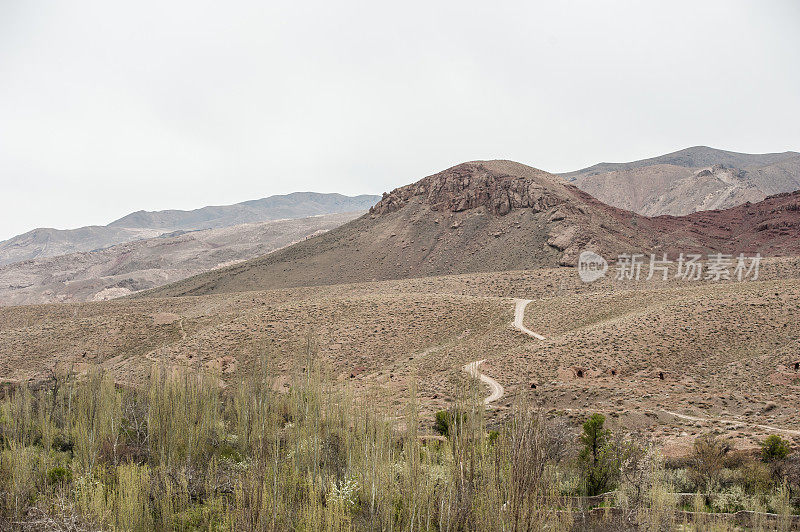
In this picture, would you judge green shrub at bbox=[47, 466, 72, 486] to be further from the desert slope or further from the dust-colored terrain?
the desert slope

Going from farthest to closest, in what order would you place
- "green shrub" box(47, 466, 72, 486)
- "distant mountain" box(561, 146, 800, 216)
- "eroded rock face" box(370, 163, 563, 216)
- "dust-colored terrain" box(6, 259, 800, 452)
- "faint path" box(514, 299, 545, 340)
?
"distant mountain" box(561, 146, 800, 216) < "eroded rock face" box(370, 163, 563, 216) < "faint path" box(514, 299, 545, 340) < "dust-colored terrain" box(6, 259, 800, 452) < "green shrub" box(47, 466, 72, 486)

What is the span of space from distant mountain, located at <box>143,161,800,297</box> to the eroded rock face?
20 centimetres

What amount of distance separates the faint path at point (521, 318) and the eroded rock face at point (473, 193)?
4129cm

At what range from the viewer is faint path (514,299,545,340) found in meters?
37.5

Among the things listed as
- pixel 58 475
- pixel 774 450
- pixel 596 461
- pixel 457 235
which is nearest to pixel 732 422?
pixel 774 450

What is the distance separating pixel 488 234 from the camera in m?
85.1

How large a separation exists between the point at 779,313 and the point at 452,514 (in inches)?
1272

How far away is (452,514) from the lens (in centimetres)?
977

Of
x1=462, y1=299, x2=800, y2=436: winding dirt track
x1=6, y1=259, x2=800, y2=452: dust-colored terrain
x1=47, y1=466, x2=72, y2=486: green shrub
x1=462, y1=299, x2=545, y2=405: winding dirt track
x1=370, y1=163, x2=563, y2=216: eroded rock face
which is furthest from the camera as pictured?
x1=370, y1=163, x2=563, y2=216: eroded rock face

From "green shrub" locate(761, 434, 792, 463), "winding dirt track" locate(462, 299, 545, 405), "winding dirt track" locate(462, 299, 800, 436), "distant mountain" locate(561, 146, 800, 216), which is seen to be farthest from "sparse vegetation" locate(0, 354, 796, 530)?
"distant mountain" locate(561, 146, 800, 216)

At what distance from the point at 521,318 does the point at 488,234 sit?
4449 cm

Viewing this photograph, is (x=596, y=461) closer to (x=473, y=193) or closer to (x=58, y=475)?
(x=58, y=475)

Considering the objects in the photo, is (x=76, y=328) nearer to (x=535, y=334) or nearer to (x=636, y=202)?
(x=535, y=334)

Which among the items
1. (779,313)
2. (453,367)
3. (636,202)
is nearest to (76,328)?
(453,367)
